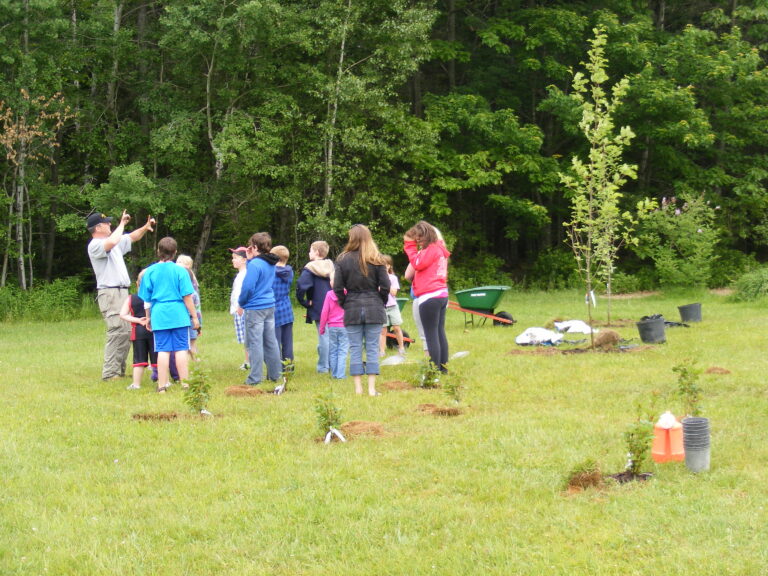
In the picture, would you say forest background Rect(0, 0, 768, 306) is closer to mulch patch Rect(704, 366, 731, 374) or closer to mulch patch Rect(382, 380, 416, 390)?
mulch patch Rect(704, 366, 731, 374)

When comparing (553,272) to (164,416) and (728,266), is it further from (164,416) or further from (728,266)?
(164,416)

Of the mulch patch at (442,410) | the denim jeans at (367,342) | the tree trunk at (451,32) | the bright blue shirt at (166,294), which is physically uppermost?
the tree trunk at (451,32)

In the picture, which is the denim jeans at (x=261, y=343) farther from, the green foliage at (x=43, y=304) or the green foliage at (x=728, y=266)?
the green foliage at (x=728, y=266)

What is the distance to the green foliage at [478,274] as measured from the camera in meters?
25.9

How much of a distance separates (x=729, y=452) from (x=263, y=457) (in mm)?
3370

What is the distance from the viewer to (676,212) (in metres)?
21.4

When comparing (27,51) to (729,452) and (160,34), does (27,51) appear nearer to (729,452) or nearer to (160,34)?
(160,34)

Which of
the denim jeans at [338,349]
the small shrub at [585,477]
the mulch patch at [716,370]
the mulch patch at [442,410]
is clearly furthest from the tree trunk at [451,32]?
the small shrub at [585,477]

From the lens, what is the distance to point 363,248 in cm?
841

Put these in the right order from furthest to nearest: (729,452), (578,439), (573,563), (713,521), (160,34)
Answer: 1. (160,34)
2. (578,439)
3. (729,452)
4. (713,521)
5. (573,563)

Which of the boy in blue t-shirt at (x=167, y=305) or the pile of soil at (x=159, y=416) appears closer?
the pile of soil at (x=159, y=416)

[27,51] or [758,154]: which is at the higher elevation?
[27,51]

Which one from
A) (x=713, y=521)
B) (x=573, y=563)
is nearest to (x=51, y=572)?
(x=573, y=563)

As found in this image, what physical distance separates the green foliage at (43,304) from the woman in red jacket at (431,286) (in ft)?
43.0
